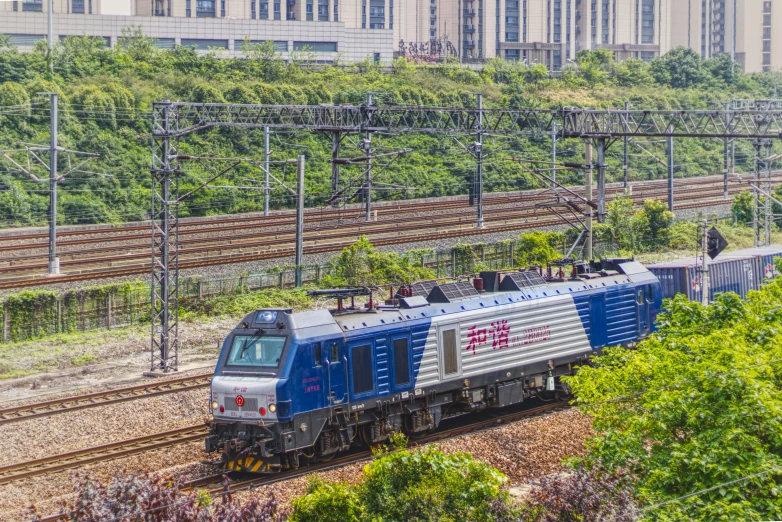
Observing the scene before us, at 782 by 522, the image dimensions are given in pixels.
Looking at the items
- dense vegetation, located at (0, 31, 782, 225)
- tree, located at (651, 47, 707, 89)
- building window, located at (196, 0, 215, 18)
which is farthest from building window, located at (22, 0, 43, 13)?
tree, located at (651, 47, 707, 89)

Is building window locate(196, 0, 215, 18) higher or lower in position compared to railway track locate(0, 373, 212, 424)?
higher

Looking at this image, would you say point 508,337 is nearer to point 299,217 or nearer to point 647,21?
point 299,217

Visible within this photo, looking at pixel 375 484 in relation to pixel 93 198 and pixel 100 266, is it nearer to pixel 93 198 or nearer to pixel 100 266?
pixel 100 266

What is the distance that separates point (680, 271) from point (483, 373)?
10.9 meters

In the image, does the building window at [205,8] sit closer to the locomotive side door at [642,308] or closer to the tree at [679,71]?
the tree at [679,71]

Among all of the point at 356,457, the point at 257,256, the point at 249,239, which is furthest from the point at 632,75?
the point at 356,457

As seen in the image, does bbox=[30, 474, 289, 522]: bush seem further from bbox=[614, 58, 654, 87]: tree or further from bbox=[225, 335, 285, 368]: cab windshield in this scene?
bbox=[614, 58, 654, 87]: tree

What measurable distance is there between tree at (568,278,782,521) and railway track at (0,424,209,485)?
9.02 m

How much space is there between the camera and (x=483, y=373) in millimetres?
21797

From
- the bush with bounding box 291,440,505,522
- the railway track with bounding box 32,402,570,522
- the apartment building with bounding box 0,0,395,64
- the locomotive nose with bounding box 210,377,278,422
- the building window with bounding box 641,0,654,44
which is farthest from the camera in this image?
the building window with bounding box 641,0,654,44

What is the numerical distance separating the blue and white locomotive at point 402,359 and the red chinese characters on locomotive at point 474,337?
21 millimetres

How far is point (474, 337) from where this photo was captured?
2150 centimetres

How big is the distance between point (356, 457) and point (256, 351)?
291 centimetres

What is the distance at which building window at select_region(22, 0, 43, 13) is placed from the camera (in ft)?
292
